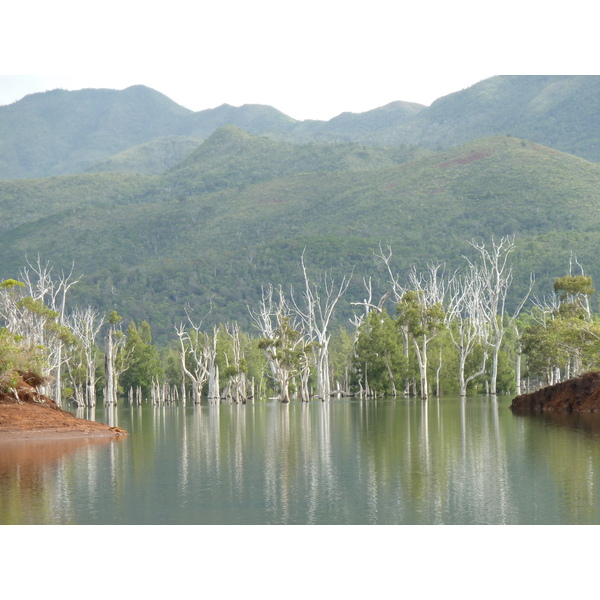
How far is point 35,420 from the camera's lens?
94.8ft

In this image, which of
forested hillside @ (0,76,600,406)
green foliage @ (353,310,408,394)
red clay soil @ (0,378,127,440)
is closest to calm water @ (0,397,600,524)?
red clay soil @ (0,378,127,440)

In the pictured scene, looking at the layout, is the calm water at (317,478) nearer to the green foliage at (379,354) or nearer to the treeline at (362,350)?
the treeline at (362,350)

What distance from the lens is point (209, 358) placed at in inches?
2793

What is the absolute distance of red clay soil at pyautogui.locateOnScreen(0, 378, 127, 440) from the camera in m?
28.1

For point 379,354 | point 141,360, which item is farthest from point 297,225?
point 379,354

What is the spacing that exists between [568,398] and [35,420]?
2356cm

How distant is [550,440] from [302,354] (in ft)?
133

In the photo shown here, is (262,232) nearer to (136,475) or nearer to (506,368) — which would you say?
(506,368)

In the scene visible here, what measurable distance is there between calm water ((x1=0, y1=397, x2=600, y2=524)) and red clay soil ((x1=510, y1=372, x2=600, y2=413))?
575 centimetres

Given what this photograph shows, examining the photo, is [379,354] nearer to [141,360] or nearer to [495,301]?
[495,301]

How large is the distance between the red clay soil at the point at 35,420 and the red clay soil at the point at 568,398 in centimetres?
1991

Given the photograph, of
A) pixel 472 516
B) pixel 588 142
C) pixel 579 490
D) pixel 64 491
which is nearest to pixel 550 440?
pixel 579 490

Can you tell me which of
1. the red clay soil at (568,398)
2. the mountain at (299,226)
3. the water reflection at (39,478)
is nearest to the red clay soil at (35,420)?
the water reflection at (39,478)

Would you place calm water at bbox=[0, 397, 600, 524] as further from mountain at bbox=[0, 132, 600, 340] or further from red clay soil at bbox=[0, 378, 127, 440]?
mountain at bbox=[0, 132, 600, 340]
